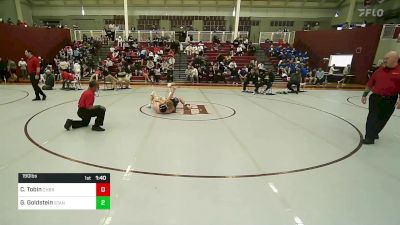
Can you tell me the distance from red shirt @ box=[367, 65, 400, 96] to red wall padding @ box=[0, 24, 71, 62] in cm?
1900

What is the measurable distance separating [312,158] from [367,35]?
16275mm

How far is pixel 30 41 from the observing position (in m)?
17.3

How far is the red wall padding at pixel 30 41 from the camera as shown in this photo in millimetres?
16188

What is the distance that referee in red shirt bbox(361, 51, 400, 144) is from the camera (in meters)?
4.97

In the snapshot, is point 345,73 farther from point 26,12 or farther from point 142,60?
point 26,12

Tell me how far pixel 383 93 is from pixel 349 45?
1466 cm

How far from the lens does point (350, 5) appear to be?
2233 centimetres

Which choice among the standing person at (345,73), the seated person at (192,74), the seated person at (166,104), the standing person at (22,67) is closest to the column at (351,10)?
the standing person at (345,73)

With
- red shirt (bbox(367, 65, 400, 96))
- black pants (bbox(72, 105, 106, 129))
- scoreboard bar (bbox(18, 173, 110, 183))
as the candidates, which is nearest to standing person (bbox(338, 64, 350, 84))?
red shirt (bbox(367, 65, 400, 96))

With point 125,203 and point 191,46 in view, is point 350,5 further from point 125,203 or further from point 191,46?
point 125,203

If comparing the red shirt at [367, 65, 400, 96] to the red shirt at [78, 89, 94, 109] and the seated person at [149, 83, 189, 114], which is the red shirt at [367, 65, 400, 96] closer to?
the seated person at [149, 83, 189, 114]

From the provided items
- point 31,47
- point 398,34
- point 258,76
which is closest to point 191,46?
point 258,76
